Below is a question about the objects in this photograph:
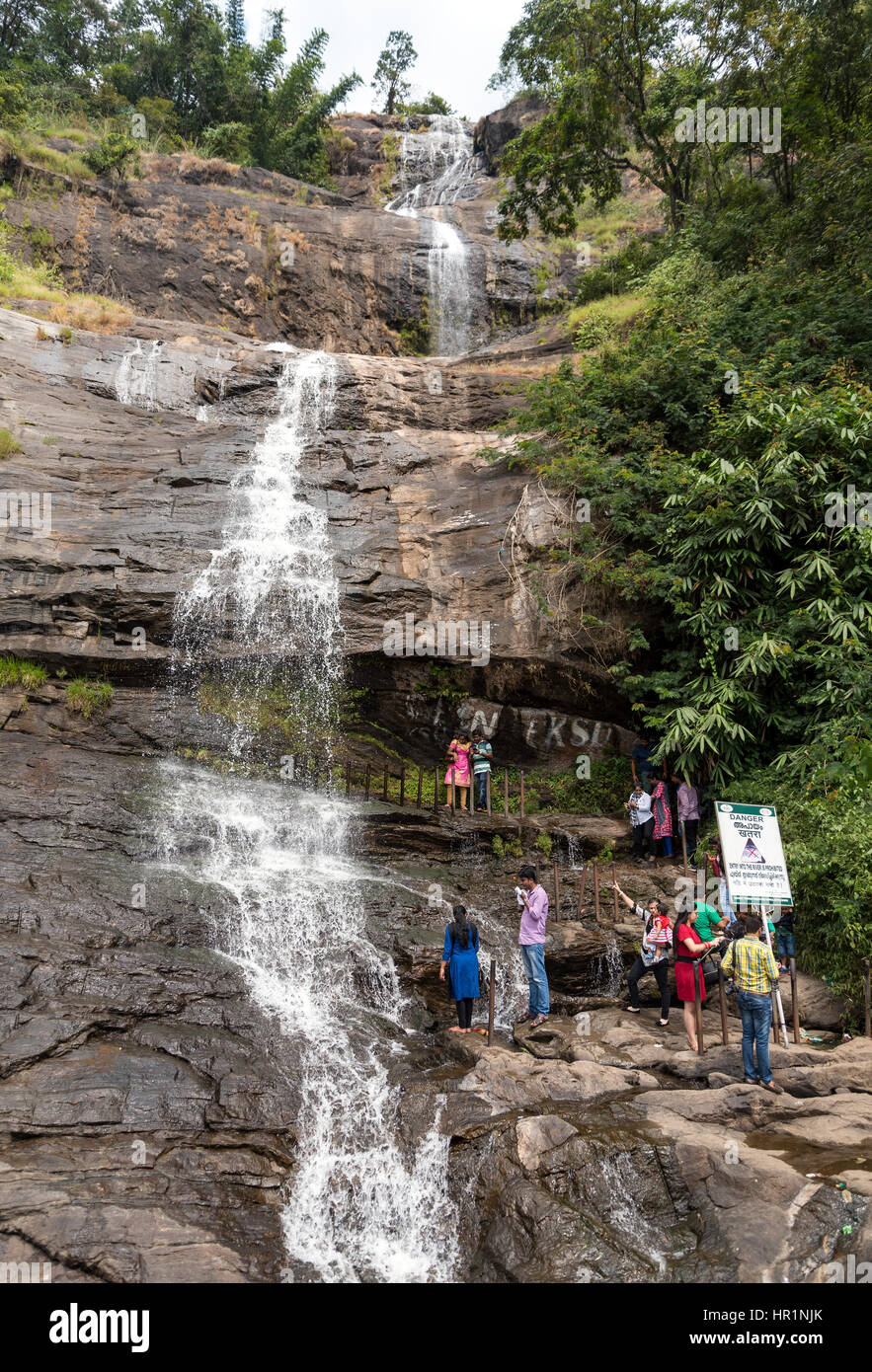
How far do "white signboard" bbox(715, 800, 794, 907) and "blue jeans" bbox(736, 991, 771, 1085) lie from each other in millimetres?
1001

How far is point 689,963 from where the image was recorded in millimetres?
8492

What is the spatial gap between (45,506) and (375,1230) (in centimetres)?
1287

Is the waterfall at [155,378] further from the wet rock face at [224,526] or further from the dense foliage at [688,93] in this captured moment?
the dense foliage at [688,93]

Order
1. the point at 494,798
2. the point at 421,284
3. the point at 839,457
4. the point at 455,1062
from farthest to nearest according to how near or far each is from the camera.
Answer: the point at 421,284, the point at 494,798, the point at 839,457, the point at 455,1062

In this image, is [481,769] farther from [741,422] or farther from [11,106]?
[11,106]

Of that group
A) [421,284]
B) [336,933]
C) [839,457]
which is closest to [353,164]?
[421,284]

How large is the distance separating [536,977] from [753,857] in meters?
2.82

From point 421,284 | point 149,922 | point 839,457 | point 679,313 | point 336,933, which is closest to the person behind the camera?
point 149,922

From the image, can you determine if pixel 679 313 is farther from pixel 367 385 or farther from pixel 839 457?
pixel 367 385

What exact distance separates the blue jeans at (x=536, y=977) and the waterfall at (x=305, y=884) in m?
1.54

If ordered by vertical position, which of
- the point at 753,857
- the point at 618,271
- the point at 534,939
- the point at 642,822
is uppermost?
the point at 618,271

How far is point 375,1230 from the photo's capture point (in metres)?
6.70

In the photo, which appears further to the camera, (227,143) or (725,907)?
(227,143)

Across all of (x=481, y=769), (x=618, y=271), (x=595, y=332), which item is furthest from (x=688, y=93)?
(x=481, y=769)
